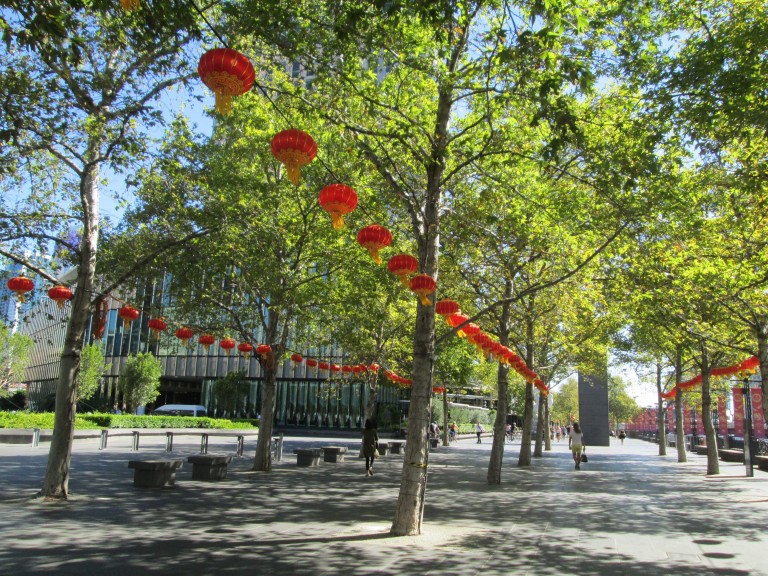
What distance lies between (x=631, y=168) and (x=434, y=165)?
305 centimetres

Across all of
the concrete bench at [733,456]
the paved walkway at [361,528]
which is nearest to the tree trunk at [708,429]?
the paved walkway at [361,528]

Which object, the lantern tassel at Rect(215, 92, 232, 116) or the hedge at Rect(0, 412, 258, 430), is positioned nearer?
the lantern tassel at Rect(215, 92, 232, 116)

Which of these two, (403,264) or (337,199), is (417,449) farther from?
(337,199)

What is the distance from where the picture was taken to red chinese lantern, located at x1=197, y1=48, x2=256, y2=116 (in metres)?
5.22

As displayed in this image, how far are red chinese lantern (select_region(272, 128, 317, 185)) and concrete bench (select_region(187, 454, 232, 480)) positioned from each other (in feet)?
31.6

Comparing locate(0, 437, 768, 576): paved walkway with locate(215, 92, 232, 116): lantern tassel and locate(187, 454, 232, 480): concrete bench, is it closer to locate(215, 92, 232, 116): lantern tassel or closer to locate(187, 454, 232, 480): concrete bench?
locate(187, 454, 232, 480): concrete bench

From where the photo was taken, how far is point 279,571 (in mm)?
6188

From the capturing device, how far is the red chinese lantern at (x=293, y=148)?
20.1ft

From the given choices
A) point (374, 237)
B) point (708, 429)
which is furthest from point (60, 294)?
point (708, 429)

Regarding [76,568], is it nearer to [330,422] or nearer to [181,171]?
[181,171]

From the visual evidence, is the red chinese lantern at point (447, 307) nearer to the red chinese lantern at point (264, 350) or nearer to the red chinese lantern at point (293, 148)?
the red chinese lantern at point (293, 148)

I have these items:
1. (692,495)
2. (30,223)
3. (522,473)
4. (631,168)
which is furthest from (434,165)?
(522,473)

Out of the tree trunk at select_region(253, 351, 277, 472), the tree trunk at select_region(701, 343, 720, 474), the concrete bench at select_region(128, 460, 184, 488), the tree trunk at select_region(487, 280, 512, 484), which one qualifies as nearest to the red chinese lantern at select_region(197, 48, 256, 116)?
the concrete bench at select_region(128, 460, 184, 488)

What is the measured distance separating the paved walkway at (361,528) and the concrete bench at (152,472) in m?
0.48
